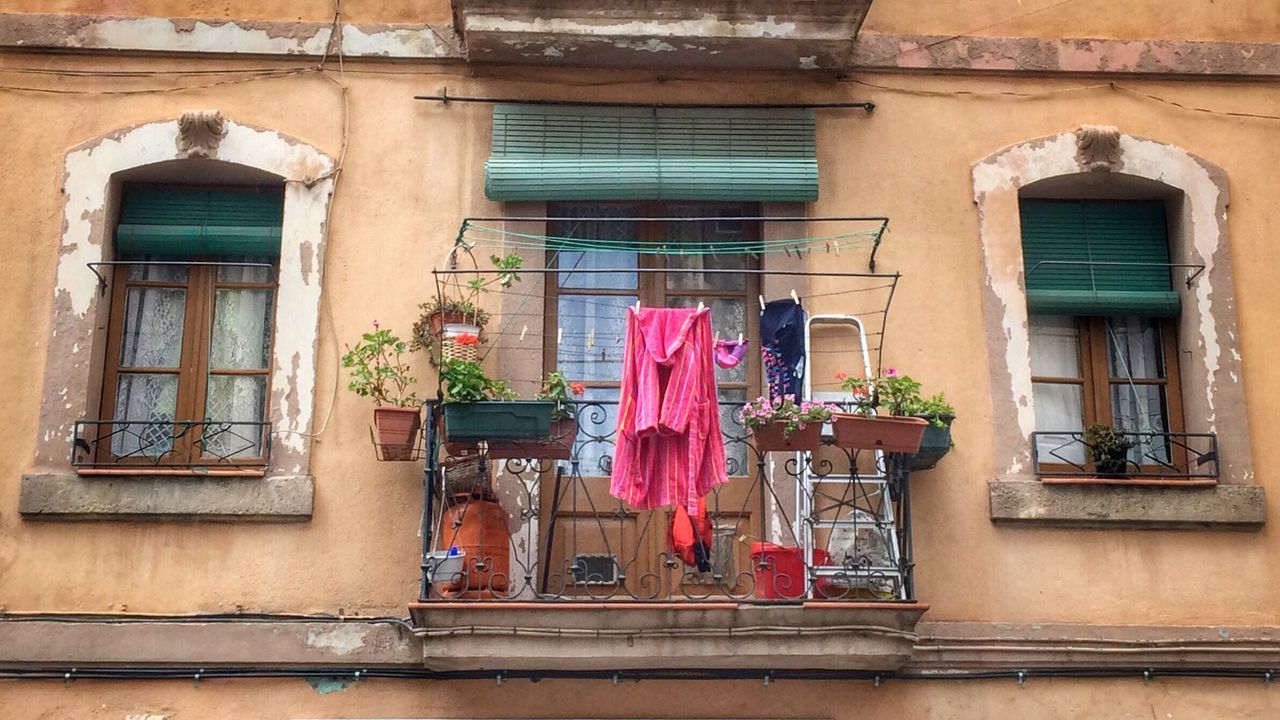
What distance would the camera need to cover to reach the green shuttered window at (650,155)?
26.1 feet

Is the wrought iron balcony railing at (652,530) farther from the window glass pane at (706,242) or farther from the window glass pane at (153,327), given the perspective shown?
the window glass pane at (153,327)

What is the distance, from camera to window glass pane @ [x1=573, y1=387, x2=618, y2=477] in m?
7.79

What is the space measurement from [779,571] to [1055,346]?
2.36 m

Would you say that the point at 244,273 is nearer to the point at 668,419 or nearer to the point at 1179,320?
the point at 668,419

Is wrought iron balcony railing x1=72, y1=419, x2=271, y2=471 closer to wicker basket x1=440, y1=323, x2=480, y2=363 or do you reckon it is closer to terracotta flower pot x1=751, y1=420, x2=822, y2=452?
wicker basket x1=440, y1=323, x2=480, y2=363

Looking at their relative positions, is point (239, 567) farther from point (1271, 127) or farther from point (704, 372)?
point (1271, 127)

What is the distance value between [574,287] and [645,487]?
1639 mm

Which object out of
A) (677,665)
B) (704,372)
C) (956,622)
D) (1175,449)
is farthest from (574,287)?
(1175,449)

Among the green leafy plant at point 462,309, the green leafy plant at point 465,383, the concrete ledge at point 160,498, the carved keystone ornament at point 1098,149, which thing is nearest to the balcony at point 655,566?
the green leafy plant at point 465,383

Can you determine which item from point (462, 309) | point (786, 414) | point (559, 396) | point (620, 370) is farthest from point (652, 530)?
point (462, 309)

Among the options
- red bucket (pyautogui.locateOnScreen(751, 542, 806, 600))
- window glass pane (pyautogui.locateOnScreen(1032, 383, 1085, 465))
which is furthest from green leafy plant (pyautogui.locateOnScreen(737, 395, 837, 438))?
window glass pane (pyautogui.locateOnScreen(1032, 383, 1085, 465))

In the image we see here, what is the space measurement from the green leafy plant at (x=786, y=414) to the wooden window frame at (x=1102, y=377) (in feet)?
5.97

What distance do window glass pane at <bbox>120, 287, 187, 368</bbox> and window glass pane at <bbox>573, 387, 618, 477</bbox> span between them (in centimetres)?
233

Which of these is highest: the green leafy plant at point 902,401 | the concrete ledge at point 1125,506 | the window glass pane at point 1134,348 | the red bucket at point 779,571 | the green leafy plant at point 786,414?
the window glass pane at point 1134,348
